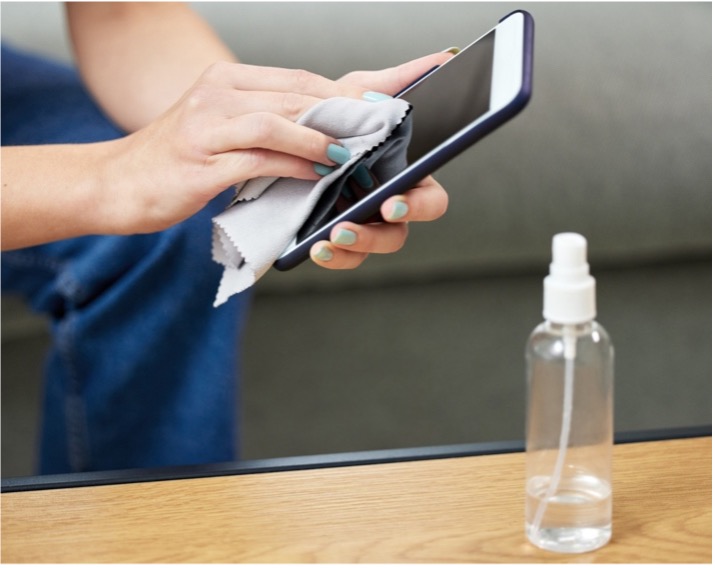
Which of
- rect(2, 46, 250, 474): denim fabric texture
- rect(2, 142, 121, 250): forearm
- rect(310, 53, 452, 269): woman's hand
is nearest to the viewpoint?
rect(310, 53, 452, 269): woman's hand

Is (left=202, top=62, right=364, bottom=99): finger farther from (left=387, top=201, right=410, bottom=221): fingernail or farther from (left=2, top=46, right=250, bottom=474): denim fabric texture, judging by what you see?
(left=2, top=46, right=250, bottom=474): denim fabric texture

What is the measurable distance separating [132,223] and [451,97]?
0.22 meters

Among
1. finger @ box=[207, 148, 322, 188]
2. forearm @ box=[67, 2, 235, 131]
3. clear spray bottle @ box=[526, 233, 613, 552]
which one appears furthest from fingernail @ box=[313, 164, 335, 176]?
forearm @ box=[67, 2, 235, 131]

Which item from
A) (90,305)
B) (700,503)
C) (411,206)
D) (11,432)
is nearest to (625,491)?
(700,503)

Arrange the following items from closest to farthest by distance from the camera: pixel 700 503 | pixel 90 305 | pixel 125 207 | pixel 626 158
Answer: pixel 700 503 → pixel 125 207 → pixel 90 305 → pixel 626 158

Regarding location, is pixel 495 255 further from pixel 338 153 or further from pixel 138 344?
pixel 338 153

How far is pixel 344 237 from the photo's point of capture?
501mm

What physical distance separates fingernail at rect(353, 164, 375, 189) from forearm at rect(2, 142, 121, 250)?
17 centimetres

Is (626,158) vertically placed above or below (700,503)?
above

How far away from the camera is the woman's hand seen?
1.64 ft

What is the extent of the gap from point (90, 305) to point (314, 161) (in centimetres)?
31

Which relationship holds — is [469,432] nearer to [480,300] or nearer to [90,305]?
[480,300]

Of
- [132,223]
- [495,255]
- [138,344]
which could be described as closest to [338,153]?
[132,223]

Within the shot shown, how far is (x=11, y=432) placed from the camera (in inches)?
43.3
